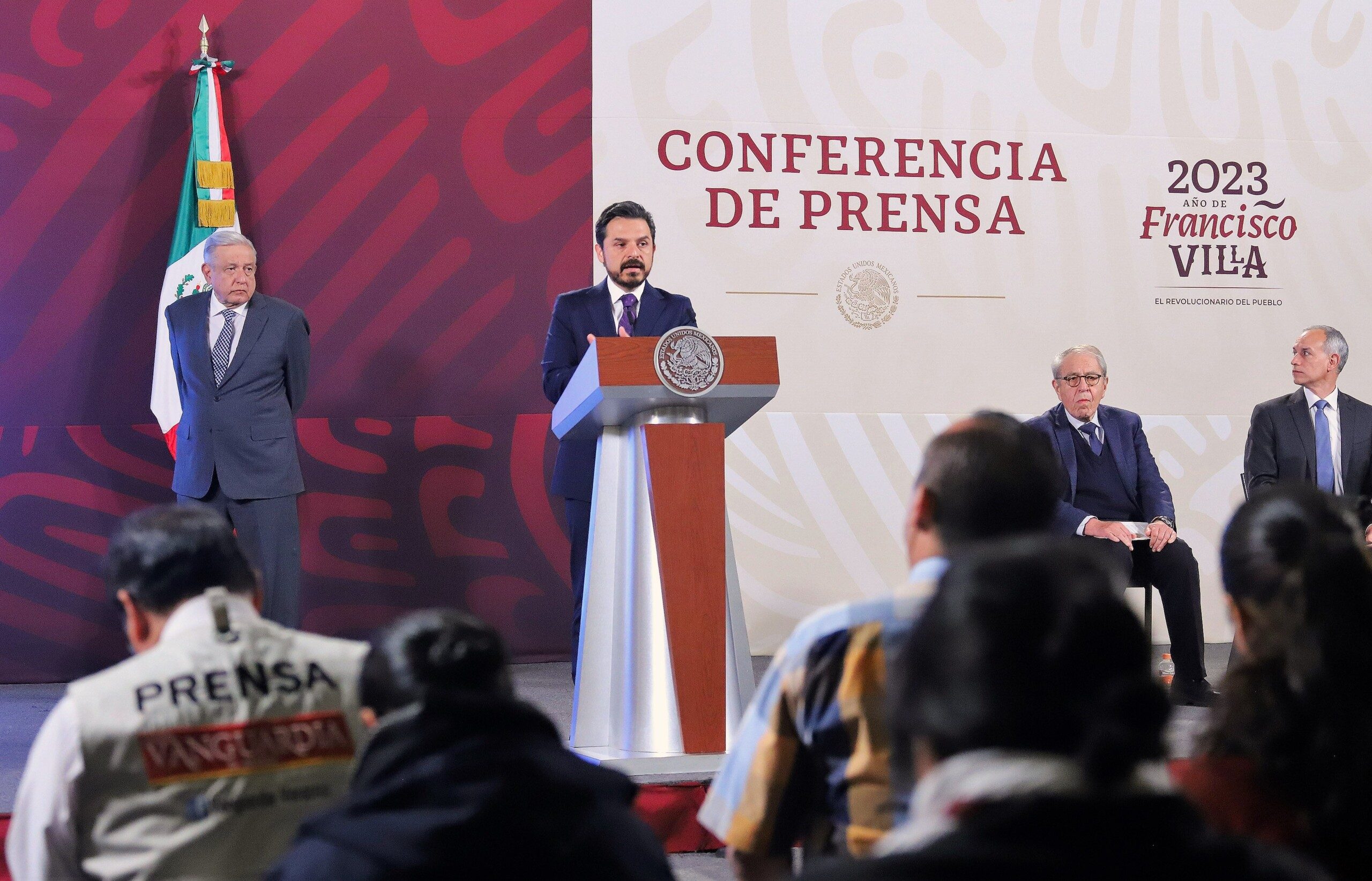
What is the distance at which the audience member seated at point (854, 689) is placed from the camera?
1144 mm

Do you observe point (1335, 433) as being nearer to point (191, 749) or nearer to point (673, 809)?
point (673, 809)

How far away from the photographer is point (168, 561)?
57.5 inches

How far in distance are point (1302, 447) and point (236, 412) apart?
3.56m

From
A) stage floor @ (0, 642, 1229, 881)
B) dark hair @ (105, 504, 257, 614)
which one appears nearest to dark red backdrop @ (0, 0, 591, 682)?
stage floor @ (0, 642, 1229, 881)

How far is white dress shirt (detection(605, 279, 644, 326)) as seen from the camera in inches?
146

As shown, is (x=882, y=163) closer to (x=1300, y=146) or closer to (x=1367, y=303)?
(x=1300, y=146)

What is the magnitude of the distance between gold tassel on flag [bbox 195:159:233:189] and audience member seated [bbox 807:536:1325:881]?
4.48 m

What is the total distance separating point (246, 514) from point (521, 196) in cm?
174

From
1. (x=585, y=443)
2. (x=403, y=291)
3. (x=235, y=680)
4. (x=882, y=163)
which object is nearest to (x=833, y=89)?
(x=882, y=163)

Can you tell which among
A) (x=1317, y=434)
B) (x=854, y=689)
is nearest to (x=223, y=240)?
(x=854, y=689)

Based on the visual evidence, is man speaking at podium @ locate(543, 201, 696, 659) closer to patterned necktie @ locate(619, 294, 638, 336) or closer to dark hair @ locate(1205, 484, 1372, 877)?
patterned necktie @ locate(619, 294, 638, 336)

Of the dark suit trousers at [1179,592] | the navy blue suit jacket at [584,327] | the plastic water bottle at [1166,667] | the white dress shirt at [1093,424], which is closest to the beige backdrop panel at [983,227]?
the plastic water bottle at [1166,667]

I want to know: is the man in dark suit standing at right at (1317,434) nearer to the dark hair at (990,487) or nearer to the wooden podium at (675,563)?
the wooden podium at (675,563)

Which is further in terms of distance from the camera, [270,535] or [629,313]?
[270,535]
